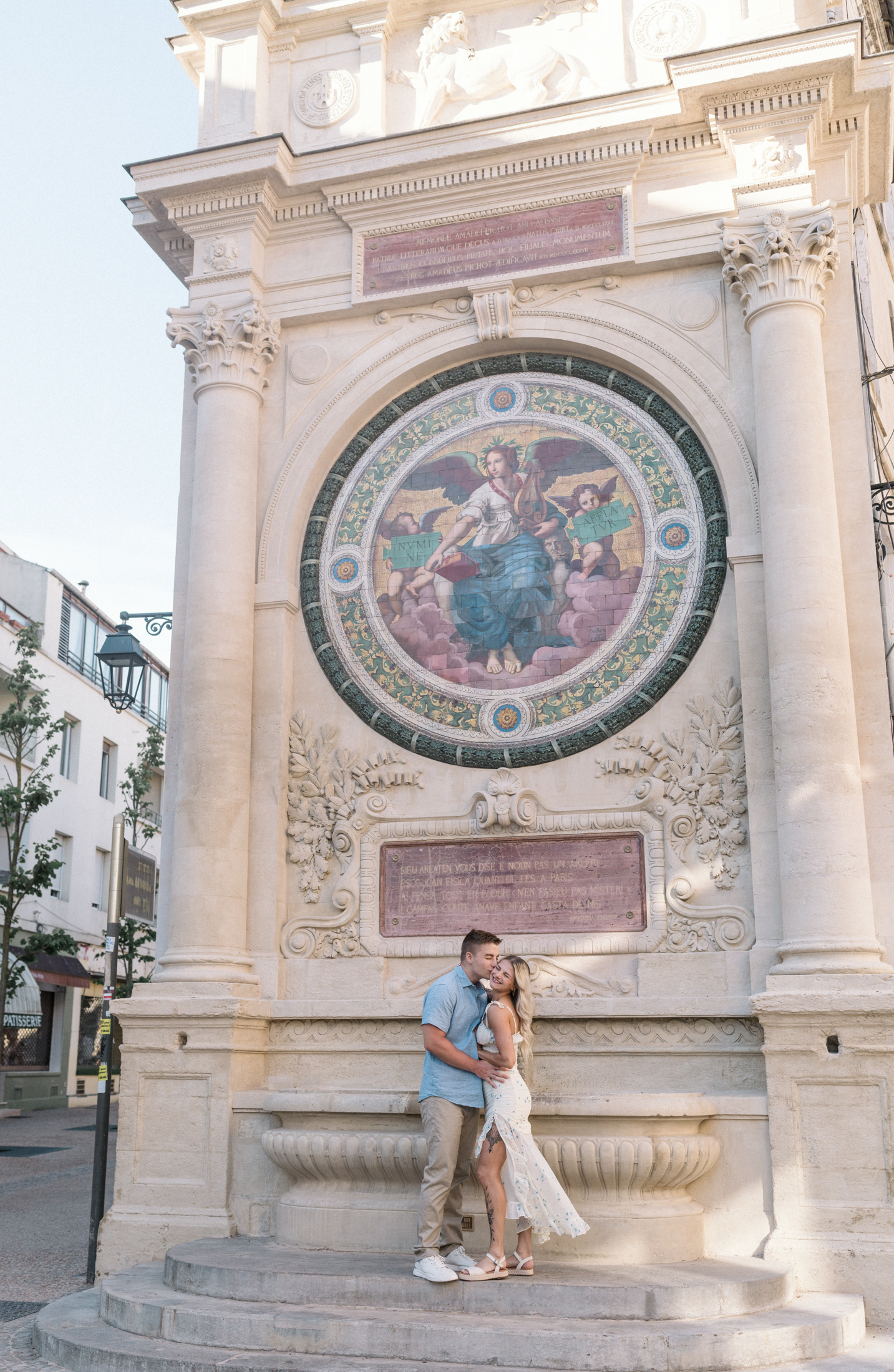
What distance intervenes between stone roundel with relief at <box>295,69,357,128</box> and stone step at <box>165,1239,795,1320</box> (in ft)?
32.2

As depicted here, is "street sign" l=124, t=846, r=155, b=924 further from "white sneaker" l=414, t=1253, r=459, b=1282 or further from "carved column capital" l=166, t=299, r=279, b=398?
"carved column capital" l=166, t=299, r=279, b=398

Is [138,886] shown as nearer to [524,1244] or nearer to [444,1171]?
[444,1171]

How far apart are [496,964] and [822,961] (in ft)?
7.83

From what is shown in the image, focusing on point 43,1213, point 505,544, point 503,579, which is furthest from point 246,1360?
point 43,1213

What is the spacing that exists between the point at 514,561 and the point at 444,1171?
5.05 meters

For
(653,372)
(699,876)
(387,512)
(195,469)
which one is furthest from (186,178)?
(699,876)

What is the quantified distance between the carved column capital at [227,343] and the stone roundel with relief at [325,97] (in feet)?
6.58

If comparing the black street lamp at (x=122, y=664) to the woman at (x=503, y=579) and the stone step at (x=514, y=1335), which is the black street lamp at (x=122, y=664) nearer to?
the woman at (x=503, y=579)

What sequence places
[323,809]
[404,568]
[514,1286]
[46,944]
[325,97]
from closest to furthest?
[514,1286] → [323,809] → [404,568] → [325,97] → [46,944]

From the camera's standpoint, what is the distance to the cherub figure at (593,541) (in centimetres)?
1069

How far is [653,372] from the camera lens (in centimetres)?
1081

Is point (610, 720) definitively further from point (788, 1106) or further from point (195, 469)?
point (195, 469)

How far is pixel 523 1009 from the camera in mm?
8688

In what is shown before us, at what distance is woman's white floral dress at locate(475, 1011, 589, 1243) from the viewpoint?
7562 millimetres
